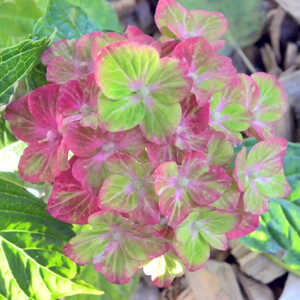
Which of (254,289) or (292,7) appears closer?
(254,289)

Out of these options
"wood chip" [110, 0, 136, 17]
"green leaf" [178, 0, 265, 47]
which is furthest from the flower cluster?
"wood chip" [110, 0, 136, 17]

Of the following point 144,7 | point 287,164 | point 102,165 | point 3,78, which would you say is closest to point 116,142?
point 102,165

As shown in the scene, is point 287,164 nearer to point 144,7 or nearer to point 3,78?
point 3,78

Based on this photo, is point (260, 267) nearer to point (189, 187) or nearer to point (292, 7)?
point (189, 187)

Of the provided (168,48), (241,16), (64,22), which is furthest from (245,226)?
(241,16)

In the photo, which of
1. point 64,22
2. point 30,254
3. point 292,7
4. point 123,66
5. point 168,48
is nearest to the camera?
point 123,66

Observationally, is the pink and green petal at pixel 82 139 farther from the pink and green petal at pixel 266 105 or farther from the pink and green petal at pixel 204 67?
the pink and green petal at pixel 266 105

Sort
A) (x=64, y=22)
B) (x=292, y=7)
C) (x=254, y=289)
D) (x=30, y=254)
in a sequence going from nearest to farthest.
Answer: (x=30, y=254) < (x=64, y=22) < (x=254, y=289) < (x=292, y=7)
